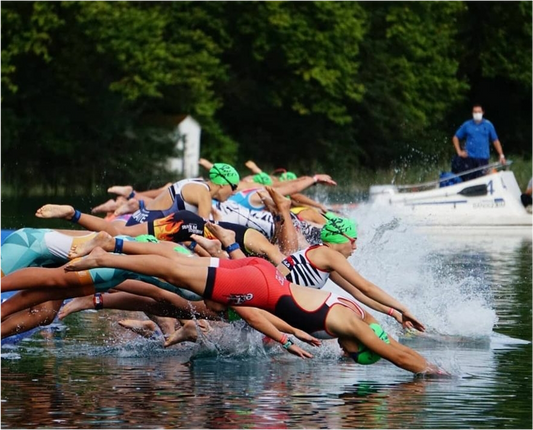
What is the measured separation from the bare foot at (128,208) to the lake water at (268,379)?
392 centimetres

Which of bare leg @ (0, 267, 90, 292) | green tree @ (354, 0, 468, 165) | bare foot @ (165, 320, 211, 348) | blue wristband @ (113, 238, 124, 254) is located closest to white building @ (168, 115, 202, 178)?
green tree @ (354, 0, 468, 165)

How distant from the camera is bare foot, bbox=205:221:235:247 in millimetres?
13492

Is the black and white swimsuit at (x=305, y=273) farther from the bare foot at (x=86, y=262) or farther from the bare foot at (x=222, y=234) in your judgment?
the bare foot at (x=86, y=262)

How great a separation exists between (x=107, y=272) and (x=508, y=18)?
48.0 m

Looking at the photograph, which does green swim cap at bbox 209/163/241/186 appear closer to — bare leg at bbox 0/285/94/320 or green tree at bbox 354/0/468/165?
bare leg at bbox 0/285/94/320

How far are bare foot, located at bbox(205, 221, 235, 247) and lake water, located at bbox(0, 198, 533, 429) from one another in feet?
2.53

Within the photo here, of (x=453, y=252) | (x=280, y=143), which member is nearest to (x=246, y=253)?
(x=453, y=252)

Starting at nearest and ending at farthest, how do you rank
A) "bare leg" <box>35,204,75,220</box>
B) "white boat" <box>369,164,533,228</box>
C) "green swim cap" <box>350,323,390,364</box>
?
1. "green swim cap" <box>350,323,390,364</box>
2. "bare leg" <box>35,204,75,220</box>
3. "white boat" <box>369,164,533,228</box>

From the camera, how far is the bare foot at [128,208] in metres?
20.2

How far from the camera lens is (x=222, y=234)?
13.5m

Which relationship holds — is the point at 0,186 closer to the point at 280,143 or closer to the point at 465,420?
the point at 280,143

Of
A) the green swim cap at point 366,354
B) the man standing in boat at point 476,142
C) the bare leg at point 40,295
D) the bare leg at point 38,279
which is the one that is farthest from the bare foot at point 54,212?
the man standing in boat at point 476,142

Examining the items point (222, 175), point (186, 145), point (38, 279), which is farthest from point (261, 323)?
point (186, 145)

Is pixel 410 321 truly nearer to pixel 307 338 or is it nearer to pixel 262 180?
pixel 307 338
